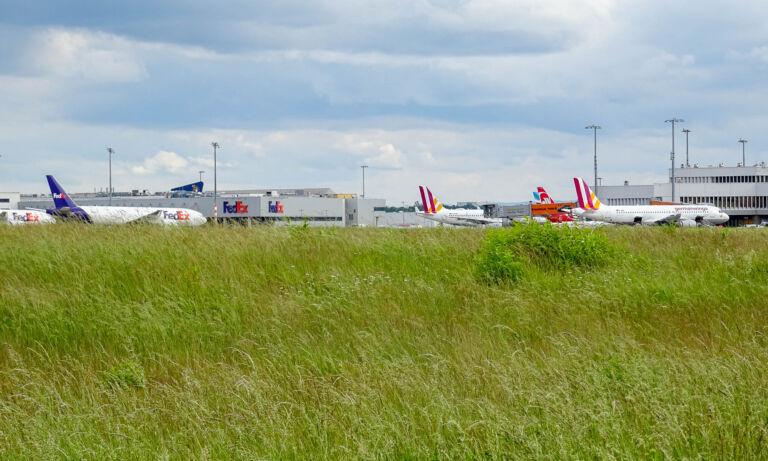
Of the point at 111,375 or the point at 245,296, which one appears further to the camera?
the point at 245,296

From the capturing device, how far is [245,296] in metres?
10.2

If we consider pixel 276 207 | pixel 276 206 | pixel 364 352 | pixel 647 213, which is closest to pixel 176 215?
pixel 276 207

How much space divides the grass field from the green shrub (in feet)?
0.09

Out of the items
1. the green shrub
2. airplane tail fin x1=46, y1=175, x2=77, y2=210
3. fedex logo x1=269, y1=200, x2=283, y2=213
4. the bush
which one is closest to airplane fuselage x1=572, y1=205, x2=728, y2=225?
fedex logo x1=269, y1=200, x2=283, y2=213

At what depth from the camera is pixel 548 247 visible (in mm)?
13992

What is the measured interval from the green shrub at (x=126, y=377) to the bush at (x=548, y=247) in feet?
21.8

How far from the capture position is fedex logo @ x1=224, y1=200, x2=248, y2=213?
93750 millimetres

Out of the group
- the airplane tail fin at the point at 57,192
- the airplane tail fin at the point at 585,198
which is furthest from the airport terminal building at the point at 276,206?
the airplane tail fin at the point at 57,192

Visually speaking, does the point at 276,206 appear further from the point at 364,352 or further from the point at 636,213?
the point at 364,352

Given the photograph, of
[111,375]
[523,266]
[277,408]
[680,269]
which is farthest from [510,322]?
[680,269]

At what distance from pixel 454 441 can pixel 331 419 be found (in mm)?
1025

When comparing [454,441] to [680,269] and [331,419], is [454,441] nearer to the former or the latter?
[331,419]

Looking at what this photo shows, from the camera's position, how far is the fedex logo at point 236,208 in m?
93.8

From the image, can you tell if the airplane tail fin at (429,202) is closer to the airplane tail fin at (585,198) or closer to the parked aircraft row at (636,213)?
the parked aircraft row at (636,213)
